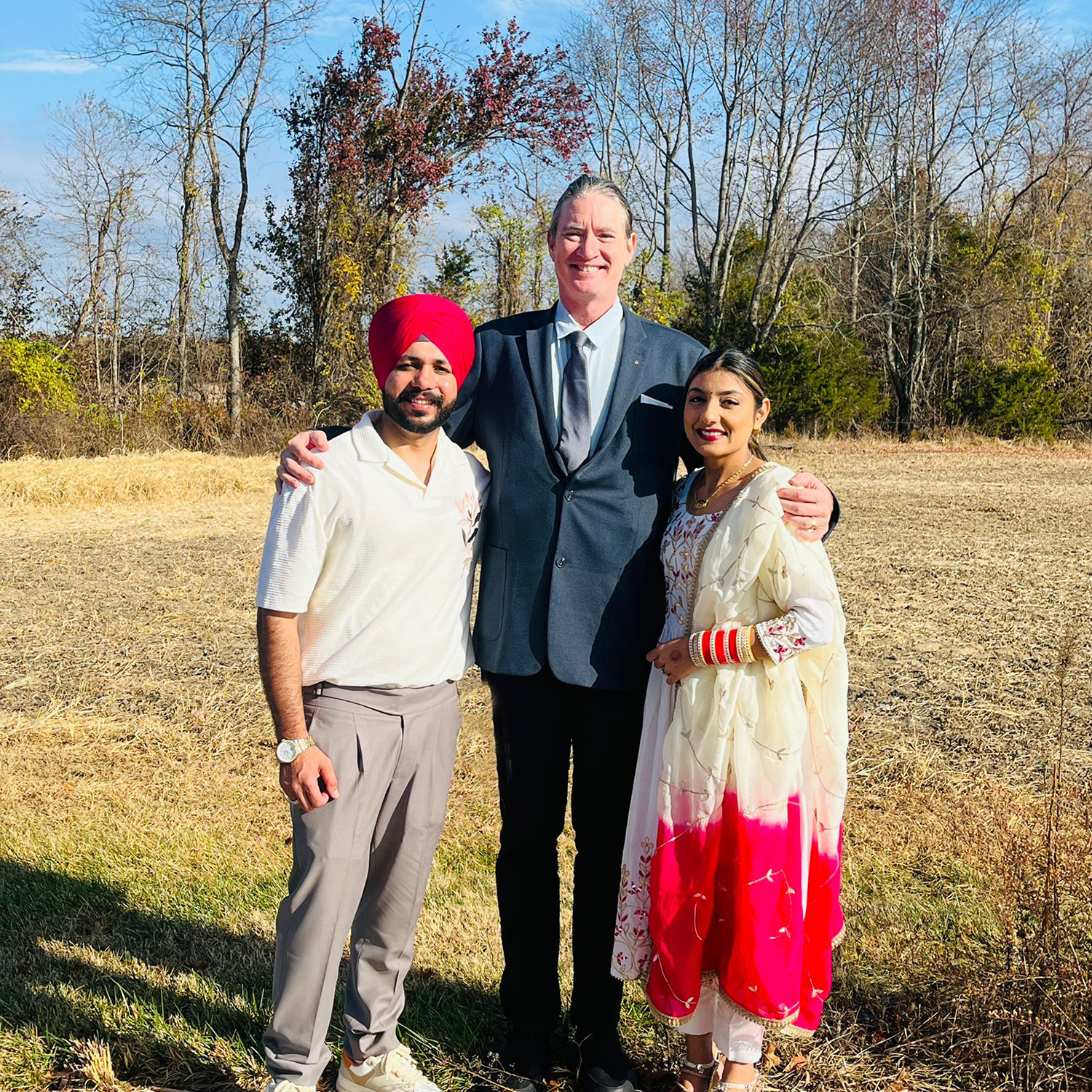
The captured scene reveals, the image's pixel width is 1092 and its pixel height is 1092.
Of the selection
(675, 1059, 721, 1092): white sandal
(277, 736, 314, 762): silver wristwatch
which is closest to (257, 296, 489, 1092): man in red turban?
(277, 736, 314, 762): silver wristwatch

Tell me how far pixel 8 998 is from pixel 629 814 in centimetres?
194

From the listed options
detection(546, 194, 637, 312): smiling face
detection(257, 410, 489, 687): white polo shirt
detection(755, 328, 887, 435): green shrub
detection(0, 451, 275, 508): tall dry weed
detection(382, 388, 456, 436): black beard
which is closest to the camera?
detection(257, 410, 489, 687): white polo shirt

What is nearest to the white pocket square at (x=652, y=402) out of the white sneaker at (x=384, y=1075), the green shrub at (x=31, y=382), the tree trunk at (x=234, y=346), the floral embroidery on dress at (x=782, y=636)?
the floral embroidery on dress at (x=782, y=636)

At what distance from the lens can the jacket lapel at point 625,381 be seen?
2.72 meters

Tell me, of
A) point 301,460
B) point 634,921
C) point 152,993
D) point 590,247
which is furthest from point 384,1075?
point 590,247

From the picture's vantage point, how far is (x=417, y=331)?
8.22ft

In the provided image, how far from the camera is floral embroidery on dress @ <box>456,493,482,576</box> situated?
2607 millimetres

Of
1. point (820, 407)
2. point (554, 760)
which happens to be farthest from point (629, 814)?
point (820, 407)

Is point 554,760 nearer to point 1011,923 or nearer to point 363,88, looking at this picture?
point 1011,923

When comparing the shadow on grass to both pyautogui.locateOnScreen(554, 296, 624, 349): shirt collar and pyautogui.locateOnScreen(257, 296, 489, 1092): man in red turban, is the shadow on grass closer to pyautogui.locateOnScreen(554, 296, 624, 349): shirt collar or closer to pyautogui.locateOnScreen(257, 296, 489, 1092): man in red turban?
pyautogui.locateOnScreen(257, 296, 489, 1092): man in red turban

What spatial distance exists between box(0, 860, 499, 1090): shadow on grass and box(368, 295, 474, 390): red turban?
5.82 feet

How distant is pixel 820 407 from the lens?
24.9 metres

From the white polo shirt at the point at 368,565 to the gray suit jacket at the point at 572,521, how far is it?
175mm

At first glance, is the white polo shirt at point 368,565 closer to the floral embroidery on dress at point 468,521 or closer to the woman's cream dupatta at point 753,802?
the floral embroidery on dress at point 468,521
